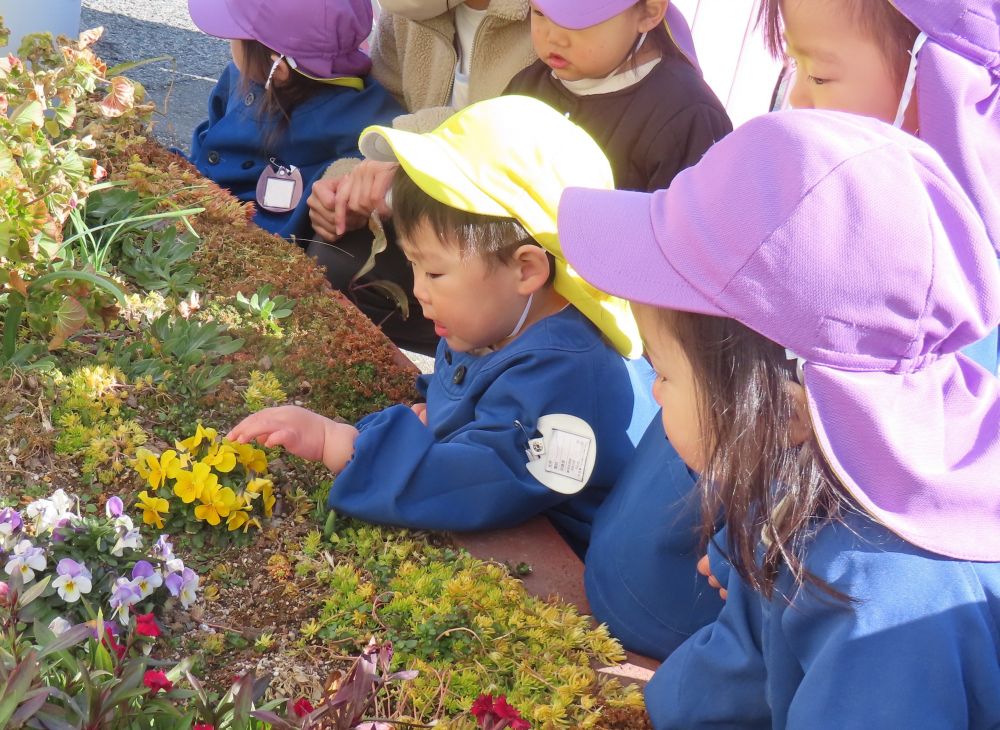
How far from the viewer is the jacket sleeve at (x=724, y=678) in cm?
149

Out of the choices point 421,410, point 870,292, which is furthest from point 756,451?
point 421,410

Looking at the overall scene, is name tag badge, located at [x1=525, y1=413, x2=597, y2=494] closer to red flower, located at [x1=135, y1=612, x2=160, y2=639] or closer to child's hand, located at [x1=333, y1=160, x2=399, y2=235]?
red flower, located at [x1=135, y1=612, x2=160, y2=639]

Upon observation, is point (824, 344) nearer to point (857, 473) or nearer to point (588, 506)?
point (857, 473)

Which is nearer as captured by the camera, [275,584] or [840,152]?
[840,152]

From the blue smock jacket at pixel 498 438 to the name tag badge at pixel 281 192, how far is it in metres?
1.52

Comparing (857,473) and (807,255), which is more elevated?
(807,255)

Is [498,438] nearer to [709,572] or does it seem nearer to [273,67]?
[709,572]

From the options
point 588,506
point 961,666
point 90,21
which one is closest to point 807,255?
point 961,666

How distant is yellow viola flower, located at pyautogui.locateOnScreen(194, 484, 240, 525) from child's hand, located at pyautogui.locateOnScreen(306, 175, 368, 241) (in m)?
1.34

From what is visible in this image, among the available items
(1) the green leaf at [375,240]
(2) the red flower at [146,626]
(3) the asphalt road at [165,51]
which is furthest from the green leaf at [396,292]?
(3) the asphalt road at [165,51]

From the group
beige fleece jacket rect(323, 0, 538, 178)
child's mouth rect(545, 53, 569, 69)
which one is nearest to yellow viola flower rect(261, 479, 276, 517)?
child's mouth rect(545, 53, 569, 69)

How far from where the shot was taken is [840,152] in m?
1.18

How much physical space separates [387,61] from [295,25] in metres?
0.41

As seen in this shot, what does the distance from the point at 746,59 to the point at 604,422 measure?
9.02 feet
